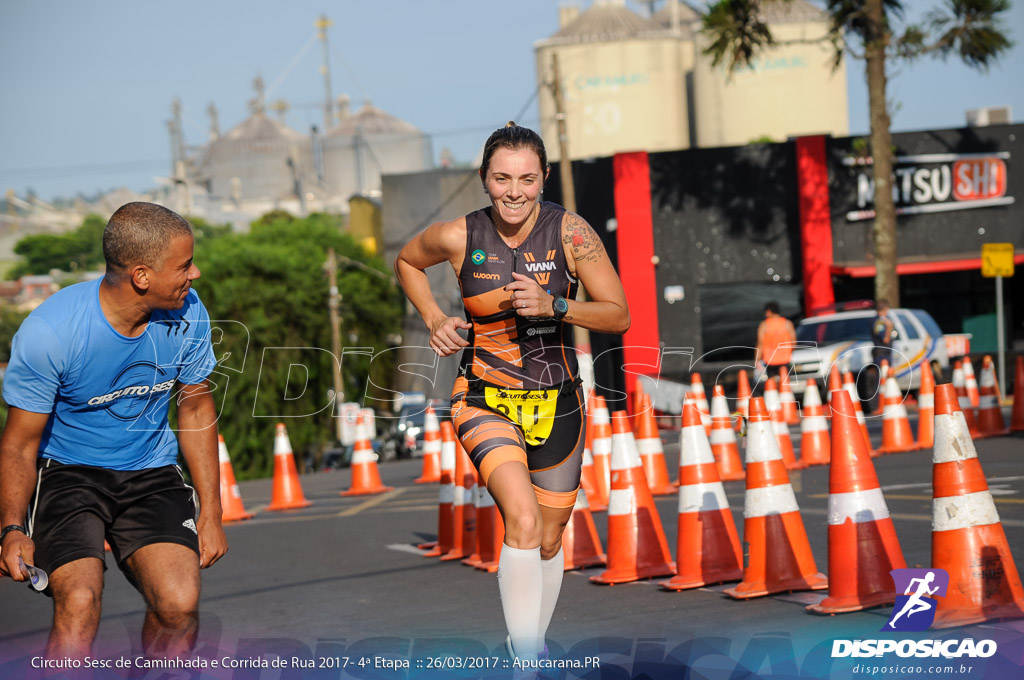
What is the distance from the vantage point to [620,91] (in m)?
74.3

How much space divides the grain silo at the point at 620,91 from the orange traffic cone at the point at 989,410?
59013 millimetres

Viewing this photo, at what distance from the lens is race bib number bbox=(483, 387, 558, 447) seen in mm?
5434

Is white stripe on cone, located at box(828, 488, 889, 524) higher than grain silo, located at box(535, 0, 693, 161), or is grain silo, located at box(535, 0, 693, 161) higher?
grain silo, located at box(535, 0, 693, 161)

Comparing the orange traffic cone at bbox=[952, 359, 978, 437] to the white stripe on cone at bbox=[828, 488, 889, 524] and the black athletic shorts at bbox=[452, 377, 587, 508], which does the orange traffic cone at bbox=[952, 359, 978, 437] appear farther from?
the black athletic shorts at bbox=[452, 377, 587, 508]

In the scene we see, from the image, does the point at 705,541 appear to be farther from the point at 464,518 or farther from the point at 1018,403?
the point at 1018,403

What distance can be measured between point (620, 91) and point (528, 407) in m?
70.8

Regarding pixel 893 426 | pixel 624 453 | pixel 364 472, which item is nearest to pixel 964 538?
pixel 624 453

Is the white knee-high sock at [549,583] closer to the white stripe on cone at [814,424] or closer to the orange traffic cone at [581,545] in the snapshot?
the orange traffic cone at [581,545]

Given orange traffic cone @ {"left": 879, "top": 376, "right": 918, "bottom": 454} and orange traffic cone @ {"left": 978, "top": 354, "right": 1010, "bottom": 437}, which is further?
orange traffic cone @ {"left": 978, "top": 354, "right": 1010, "bottom": 437}

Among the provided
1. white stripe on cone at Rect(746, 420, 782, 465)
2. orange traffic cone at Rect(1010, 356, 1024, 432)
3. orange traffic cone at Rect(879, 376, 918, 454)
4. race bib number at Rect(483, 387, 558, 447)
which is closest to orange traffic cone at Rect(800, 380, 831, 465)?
orange traffic cone at Rect(879, 376, 918, 454)

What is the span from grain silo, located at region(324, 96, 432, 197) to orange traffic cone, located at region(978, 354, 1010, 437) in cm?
10408

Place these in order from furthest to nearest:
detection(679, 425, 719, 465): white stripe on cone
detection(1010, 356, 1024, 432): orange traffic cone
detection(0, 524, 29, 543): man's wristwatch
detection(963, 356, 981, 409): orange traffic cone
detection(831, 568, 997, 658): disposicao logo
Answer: detection(963, 356, 981, 409): orange traffic cone → detection(1010, 356, 1024, 432): orange traffic cone → detection(679, 425, 719, 465): white stripe on cone → detection(831, 568, 997, 658): disposicao logo → detection(0, 524, 29, 543): man's wristwatch

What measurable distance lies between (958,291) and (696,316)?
289 inches

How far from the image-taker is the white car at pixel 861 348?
68.6ft
